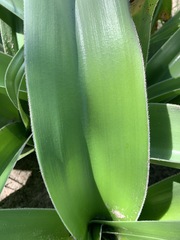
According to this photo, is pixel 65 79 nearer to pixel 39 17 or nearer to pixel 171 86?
pixel 39 17

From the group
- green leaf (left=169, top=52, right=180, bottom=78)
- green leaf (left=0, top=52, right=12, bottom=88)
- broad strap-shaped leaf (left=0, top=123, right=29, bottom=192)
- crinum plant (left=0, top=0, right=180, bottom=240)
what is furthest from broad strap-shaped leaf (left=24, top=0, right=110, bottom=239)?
green leaf (left=169, top=52, right=180, bottom=78)

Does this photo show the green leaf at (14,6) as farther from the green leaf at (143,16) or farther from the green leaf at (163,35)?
the green leaf at (163,35)

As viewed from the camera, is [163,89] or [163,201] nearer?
[163,201]

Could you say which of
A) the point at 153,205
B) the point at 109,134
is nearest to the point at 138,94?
the point at 109,134

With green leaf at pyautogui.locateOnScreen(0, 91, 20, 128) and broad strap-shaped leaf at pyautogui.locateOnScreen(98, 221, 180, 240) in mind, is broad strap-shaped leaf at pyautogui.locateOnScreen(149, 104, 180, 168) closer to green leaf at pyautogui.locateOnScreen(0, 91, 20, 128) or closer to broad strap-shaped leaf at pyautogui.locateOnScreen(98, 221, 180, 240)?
broad strap-shaped leaf at pyautogui.locateOnScreen(98, 221, 180, 240)

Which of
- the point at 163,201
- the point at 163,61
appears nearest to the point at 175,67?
the point at 163,61

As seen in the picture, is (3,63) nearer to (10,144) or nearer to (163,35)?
(10,144)
